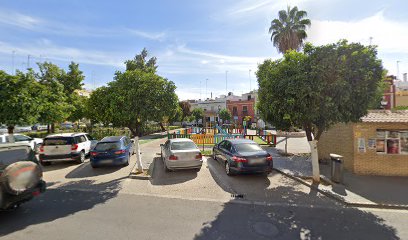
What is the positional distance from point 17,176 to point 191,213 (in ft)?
13.4

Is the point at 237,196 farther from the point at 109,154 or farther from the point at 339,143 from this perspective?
the point at 339,143

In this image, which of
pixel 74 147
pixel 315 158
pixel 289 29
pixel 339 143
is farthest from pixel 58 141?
pixel 289 29

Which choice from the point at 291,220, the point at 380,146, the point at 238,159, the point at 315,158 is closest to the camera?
the point at 291,220

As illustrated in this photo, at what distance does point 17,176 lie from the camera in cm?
485

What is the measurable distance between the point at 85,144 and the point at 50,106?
268 cm

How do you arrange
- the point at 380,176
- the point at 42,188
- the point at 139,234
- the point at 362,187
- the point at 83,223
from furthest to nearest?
1. the point at 380,176
2. the point at 362,187
3. the point at 42,188
4. the point at 83,223
5. the point at 139,234

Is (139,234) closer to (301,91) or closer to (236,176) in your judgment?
(236,176)

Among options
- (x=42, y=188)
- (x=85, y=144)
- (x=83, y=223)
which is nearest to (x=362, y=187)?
(x=83, y=223)

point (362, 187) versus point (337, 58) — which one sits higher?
point (337, 58)

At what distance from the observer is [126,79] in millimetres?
9367

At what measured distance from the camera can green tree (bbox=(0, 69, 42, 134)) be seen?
856cm

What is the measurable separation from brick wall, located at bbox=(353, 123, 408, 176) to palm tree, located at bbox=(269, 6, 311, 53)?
14.5 meters

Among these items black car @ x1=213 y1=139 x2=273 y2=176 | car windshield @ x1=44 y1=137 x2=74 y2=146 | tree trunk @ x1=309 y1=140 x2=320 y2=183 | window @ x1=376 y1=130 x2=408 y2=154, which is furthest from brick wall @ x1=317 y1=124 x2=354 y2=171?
car windshield @ x1=44 y1=137 x2=74 y2=146

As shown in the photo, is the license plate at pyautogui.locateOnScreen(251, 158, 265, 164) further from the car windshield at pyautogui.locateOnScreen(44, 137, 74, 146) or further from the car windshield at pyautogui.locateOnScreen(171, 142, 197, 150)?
the car windshield at pyautogui.locateOnScreen(44, 137, 74, 146)
